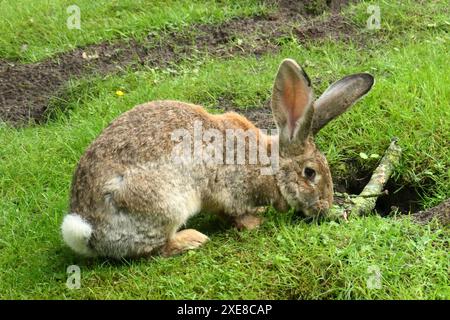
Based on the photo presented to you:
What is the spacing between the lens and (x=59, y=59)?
7852mm

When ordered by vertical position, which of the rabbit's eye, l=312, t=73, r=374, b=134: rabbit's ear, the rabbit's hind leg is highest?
l=312, t=73, r=374, b=134: rabbit's ear

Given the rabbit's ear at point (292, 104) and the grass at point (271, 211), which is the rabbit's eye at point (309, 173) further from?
the grass at point (271, 211)

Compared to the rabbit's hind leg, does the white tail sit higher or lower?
higher

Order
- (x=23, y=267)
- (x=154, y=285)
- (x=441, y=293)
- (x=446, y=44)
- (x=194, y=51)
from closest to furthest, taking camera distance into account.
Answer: (x=441, y=293) < (x=154, y=285) < (x=23, y=267) < (x=446, y=44) < (x=194, y=51)

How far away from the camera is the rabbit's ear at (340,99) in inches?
188

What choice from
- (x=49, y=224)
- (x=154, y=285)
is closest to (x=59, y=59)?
(x=49, y=224)

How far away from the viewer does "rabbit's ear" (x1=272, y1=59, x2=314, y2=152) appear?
451 centimetres

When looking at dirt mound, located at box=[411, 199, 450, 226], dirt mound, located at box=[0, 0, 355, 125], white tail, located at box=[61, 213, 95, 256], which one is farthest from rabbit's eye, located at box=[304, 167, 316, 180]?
dirt mound, located at box=[0, 0, 355, 125]

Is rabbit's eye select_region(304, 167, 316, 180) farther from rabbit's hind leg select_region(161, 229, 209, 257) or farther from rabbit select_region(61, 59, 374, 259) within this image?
rabbit's hind leg select_region(161, 229, 209, 257)

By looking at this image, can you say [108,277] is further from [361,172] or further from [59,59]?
[59,59]

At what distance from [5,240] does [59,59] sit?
337 centimetres

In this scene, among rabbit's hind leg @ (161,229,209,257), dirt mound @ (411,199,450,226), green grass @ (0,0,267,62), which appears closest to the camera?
dirt mound @ (411,199,450,226)

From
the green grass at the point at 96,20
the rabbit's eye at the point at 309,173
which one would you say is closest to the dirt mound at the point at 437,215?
the rabbit's eye at the point at 309,173

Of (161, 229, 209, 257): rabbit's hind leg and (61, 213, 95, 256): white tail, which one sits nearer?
(61, 213, 95, 256): white tail
